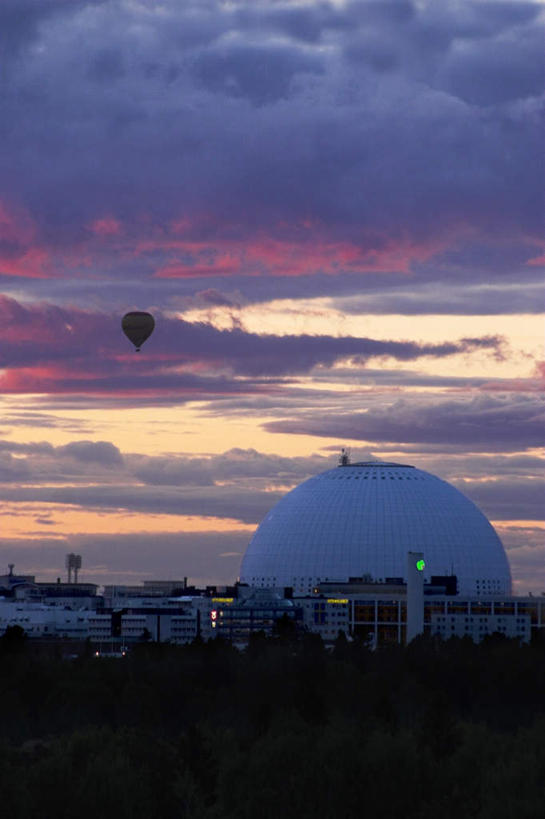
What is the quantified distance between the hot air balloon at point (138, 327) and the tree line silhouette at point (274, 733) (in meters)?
24.9

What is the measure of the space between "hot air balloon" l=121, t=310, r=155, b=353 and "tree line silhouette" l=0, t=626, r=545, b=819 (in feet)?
81.7

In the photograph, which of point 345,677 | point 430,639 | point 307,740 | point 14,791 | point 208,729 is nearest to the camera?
point 14,791

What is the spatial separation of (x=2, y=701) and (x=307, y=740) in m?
39.9

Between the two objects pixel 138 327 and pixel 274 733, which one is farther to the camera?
pixel 138 327

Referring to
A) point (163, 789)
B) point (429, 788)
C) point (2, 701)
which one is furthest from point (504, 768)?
point (2, 701)

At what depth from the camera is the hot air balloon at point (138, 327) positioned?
426 feet

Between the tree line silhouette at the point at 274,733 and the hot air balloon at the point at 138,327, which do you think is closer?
the tree line silhouette at the point at 274,733

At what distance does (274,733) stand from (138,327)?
4834 centimetres

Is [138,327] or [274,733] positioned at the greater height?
[138,327]

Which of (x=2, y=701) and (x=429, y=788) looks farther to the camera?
(x=2, y=701)

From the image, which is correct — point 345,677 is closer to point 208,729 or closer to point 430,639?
point 208,729

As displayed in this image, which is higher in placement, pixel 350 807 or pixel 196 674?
pixel 196 674

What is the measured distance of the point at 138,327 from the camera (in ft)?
428

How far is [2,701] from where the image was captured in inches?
4456
